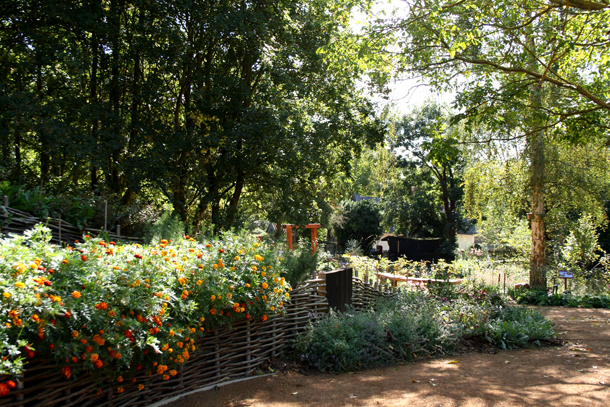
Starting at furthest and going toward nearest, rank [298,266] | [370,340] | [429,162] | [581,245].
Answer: [429,162]
[581,245]
[298,266]
[370,340]

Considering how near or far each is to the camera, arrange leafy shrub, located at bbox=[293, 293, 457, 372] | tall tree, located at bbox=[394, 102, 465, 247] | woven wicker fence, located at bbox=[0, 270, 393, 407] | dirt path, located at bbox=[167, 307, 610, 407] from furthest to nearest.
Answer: tall tree, located at bbox=[394, 102, 465, 247] → leafy shrub, located at bbox=[293, 293, 457, 372] → dirt path, located at bbox=[167, 307, 610, 407] → woven wicker fence, located at bbox=[0, 270, 393, 407]

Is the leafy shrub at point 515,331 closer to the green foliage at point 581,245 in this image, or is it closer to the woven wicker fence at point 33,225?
the woven wicker fence at point 33,225

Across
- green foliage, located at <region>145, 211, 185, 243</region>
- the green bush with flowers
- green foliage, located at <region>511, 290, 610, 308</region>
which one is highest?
green foliage, located at <region>145, 211, 185, 243</region>

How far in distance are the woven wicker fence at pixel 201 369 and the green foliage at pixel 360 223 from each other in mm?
20658

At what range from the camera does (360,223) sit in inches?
1051

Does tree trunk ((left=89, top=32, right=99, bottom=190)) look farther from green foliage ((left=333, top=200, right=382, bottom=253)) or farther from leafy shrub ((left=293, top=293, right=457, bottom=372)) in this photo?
green foliage ((left=333, top=200, right=382, bottom=253))

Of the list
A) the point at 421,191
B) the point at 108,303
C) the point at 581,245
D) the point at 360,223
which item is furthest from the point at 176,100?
the point at 421,191

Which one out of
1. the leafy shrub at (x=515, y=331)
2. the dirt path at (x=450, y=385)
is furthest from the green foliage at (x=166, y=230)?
the leafy shrub at (x=515, y=331)

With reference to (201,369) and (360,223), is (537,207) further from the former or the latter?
(360,223)

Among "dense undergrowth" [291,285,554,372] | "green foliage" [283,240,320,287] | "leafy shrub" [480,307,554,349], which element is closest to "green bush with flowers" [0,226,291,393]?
"green foliage" [283,240,320,287]

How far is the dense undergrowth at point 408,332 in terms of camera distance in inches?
192

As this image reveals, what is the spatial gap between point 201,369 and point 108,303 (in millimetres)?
1483

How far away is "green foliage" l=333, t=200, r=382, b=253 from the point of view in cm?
2669

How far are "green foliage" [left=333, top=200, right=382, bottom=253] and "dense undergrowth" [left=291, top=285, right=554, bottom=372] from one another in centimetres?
1883
